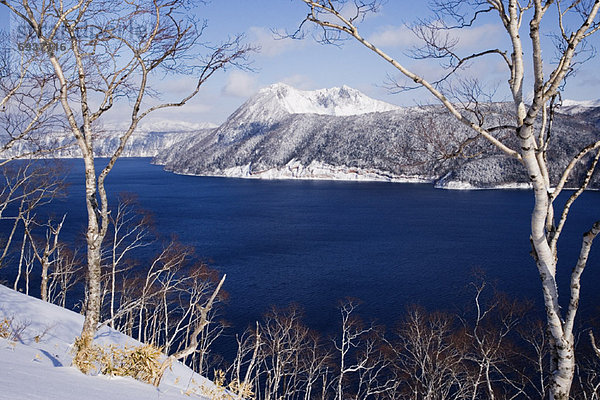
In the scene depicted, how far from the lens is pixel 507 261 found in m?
32.1

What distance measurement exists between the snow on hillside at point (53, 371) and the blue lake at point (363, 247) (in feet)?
33.1

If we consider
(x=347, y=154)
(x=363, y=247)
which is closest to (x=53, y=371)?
(x=363, y=247)

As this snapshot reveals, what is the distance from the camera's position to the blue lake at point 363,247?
24562 millimetres

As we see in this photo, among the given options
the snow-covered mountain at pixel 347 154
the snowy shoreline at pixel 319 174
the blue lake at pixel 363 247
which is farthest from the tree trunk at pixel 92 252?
the snowy shoreline at pixel 319 174

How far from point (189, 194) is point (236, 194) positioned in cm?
933

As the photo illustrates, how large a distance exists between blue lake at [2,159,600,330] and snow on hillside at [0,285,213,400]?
1008 cm

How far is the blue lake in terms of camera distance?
80.6 feet

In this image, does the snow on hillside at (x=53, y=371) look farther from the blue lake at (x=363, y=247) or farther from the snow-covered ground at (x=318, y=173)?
the snow-covered ground at (x=318, y=173)

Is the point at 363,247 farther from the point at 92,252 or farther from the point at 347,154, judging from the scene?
the point at 347,154

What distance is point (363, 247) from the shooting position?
123ft

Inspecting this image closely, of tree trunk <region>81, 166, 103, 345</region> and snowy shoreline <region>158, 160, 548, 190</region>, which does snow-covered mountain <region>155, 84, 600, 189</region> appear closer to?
snowy shoreline <region>158, 160, 548, 190</region>

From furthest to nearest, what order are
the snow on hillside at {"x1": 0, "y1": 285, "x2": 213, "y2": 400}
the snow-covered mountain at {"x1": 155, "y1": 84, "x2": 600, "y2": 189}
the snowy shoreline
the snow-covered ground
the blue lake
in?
the snow-covered ground
the snowy shoreline
the snow-covered mountain at {"x1": 155, "y1": 84, "x2": 600, "y2": 189}
the blue lake
the snow on hillside at {"x1": 0, "y1": 285, "x2": 213, "y2": 400}

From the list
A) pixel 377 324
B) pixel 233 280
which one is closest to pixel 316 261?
pixel 233 280

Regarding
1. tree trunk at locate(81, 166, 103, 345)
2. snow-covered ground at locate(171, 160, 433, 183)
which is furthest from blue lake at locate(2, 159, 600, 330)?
snow-covered ground at locate(171, 160, 433, 183)
